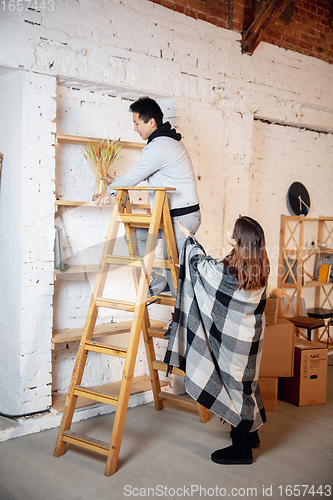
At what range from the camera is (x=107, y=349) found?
239 centimetres

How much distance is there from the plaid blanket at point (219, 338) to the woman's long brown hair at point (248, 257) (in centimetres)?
6

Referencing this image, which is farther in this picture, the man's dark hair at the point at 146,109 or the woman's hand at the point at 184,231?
the man's dark hair at the point at 146,109

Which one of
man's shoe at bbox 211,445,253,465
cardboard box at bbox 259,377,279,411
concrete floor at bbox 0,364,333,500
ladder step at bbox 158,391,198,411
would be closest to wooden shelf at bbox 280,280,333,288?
cardboard box at bbox 259,377,279,411

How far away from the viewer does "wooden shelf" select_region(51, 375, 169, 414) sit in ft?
9.63

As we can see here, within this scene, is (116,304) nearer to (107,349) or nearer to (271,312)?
A: (107,349)

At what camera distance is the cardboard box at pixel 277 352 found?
3211mm

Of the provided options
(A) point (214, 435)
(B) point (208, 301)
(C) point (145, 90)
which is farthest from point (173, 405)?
(C) point (145, 90)

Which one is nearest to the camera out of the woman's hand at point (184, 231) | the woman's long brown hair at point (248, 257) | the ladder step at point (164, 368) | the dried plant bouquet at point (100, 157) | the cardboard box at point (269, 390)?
the woman's long brown hair at point (248, 257)

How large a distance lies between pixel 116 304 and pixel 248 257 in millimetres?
807

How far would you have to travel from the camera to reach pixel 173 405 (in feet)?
10.7

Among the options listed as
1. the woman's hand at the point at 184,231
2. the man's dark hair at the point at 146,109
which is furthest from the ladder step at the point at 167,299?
the man's dark hair at the point at 146,109

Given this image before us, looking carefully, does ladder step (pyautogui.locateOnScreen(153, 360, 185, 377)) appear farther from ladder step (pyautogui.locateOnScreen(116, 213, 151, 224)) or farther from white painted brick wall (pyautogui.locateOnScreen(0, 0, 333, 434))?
ladder step (pyautogui.locateOnScreen(116, 213, 151, 224))

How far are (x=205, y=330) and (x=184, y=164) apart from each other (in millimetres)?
1025

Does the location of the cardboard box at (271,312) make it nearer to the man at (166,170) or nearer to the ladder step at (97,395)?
the man at (166,170)
